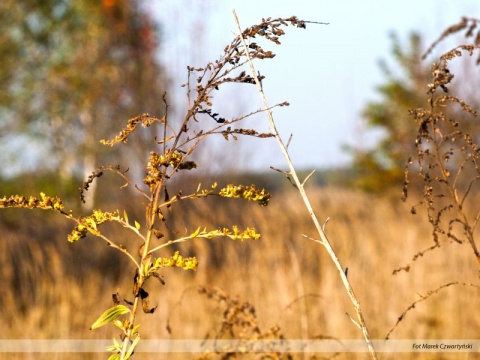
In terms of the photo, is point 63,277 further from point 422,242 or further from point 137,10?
point 137,10

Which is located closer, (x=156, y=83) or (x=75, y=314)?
(x=75, y=314)

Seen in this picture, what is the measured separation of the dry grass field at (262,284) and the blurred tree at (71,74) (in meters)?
5.69

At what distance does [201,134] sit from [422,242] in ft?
20.9

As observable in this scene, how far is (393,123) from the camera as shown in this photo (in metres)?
19.1

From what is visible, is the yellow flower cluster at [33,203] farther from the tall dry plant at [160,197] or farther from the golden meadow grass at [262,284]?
the golden meadow grass at [262,284]

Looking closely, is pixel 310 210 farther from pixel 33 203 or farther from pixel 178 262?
pixel 33 203

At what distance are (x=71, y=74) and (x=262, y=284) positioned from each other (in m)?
13.6

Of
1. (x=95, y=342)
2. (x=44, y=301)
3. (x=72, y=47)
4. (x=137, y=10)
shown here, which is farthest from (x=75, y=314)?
(x=72, y=47)

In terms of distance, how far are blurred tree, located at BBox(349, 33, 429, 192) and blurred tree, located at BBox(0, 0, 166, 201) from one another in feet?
19.3

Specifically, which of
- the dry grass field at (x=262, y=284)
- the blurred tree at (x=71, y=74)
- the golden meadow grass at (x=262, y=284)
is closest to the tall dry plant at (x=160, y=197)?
the golden meadow grass at (x=262, y=284)

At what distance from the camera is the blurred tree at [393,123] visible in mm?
17422

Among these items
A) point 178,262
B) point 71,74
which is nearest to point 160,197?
point 178,262

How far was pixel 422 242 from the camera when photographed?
712 cm

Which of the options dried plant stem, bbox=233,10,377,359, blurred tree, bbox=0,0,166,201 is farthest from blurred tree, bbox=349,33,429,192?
dried plant stem, bbox=233,10,377,359
